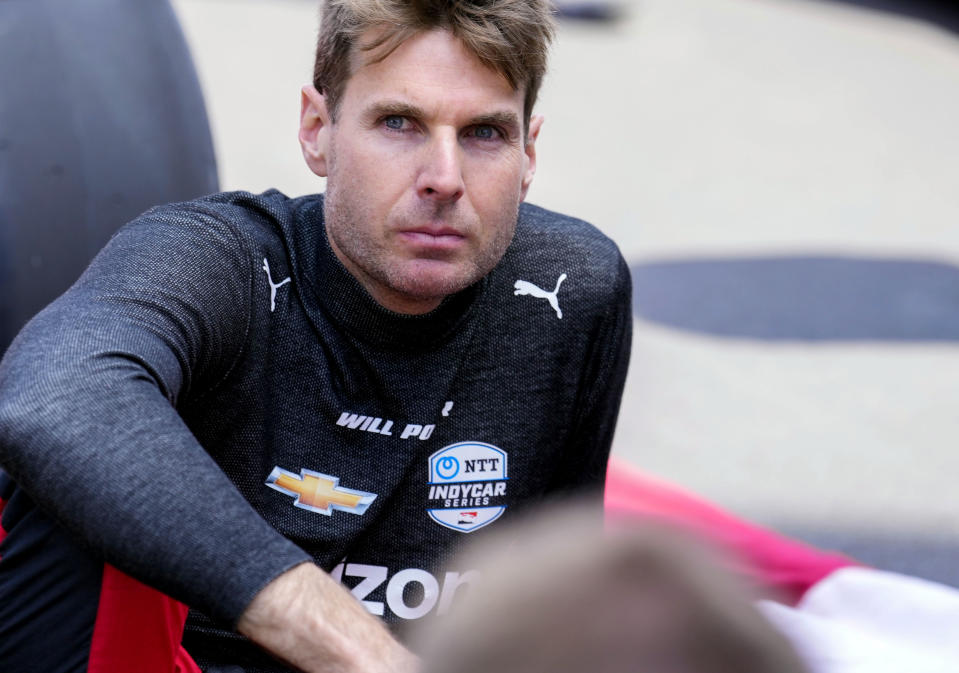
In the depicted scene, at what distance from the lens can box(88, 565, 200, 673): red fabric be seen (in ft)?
5.34

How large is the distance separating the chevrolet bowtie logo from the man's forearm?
452mm

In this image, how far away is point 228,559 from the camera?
144 centimetres

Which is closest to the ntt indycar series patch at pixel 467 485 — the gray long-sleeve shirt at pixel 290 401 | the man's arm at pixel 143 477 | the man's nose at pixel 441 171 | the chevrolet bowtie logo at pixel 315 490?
the gray long-sleeve shirt at pixel 290 401

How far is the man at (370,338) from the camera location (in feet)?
5.40

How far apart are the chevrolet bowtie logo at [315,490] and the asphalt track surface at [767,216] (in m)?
1.78

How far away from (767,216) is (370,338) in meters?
4.06

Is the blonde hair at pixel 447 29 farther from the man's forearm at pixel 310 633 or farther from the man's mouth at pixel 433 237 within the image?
the man's forearm at pixel 310 633

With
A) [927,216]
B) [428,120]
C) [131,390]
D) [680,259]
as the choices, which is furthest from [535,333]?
[927,216]

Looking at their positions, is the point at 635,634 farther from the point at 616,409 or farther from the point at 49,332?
the point at 616,409

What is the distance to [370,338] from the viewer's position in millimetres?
1939

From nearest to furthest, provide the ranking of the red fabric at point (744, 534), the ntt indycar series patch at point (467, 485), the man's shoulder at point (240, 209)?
the man's shoulder at point (240, 209) < the ntt indycar series patch at point (467, 485) < the red fabric at point (744, 534)

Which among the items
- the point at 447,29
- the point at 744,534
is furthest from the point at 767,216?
the point at 447,29

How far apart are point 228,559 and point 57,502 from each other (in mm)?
204

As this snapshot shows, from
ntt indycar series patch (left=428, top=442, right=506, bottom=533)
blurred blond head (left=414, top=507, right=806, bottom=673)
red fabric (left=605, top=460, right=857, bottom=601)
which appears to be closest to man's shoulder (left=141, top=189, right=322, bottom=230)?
ntt indycar series patch (left=428, top=442, right=506, bottom=533)
